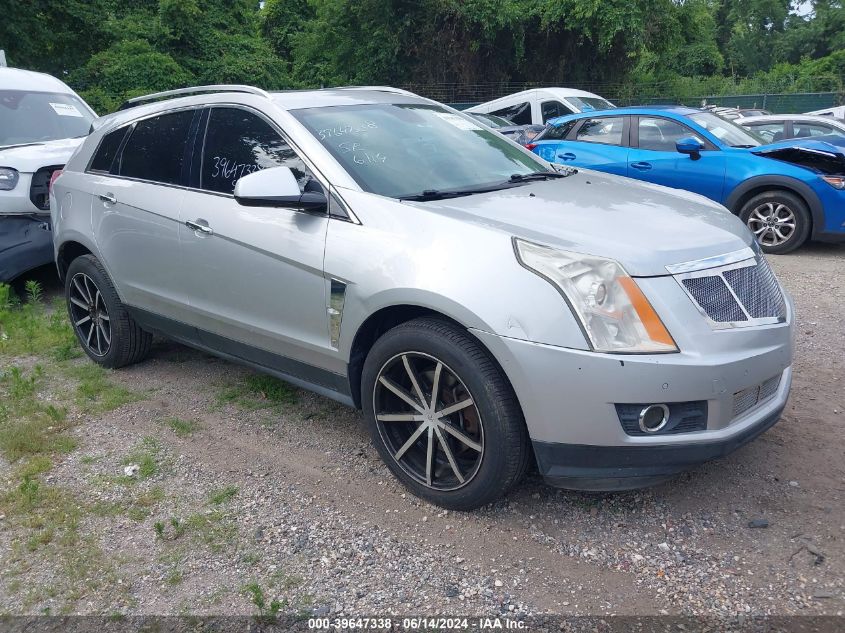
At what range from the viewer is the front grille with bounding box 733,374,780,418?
2.99 meters

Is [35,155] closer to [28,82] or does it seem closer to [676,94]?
[28,82]

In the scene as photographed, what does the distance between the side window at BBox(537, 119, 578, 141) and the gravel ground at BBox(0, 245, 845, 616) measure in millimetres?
6378

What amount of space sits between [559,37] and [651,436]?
25.1 m

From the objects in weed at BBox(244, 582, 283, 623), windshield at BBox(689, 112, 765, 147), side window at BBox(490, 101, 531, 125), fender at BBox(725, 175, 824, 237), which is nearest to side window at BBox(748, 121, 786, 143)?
windshield at BBox(689, 112, 765, 147)

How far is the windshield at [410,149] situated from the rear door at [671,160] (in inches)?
187

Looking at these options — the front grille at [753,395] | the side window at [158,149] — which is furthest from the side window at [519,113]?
the front grille at [753,395]

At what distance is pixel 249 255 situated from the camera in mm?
3885

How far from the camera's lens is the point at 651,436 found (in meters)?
2.89

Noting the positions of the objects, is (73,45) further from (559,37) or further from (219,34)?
(559,37)

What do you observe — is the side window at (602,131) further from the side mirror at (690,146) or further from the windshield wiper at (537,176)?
the windshield wiper at (537,176)

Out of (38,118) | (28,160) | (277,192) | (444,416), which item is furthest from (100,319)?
(38,118)

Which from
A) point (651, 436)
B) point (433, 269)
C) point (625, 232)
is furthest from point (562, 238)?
point (651, 436)

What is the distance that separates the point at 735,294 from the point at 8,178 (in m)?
6.45

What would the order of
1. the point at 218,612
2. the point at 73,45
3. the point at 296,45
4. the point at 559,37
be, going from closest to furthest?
the point at 218,612 → the point at 73,45 → the point at 559,37 → the point at 296,45
